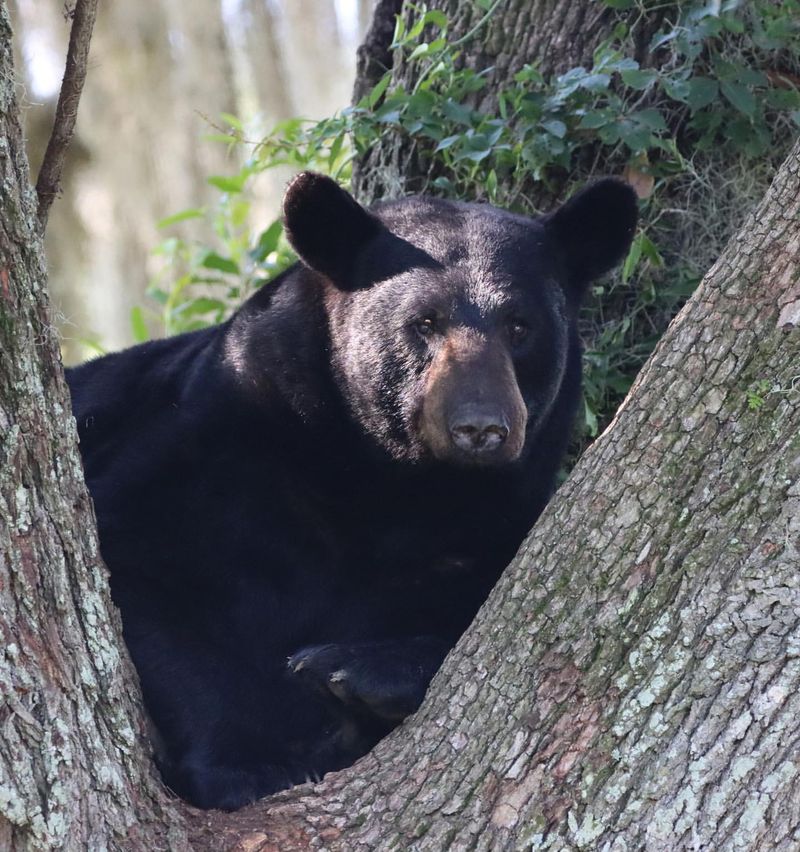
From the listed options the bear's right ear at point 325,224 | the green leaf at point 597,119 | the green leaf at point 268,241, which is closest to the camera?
the bear's right ear at point 325,224

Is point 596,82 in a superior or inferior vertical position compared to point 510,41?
inferior

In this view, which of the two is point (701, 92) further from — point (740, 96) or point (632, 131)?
point (632, 131)

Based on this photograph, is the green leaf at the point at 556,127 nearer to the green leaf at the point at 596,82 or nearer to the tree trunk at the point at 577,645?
the green leaf at the point at 596,82

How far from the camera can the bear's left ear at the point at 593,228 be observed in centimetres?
392

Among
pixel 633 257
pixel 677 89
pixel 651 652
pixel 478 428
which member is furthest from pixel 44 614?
pixel 677 89

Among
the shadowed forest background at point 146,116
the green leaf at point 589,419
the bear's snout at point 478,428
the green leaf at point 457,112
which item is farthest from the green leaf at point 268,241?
the shadowed forest background at point 146,116

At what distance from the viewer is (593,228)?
3979mm

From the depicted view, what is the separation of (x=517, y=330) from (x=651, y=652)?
1465 mm

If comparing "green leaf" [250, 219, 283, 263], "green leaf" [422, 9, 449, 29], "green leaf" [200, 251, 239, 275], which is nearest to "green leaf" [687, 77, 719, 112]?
"green leaf" [422, 9, 449, 29]

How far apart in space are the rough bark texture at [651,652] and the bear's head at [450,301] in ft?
2.66

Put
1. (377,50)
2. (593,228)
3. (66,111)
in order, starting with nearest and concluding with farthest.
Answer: (66,111) → (593,228) → (377,50)

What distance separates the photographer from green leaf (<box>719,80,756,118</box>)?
414 centimetres

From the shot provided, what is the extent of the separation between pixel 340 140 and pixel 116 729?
2761mm

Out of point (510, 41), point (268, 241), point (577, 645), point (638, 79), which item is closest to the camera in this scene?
point (577, 645)
